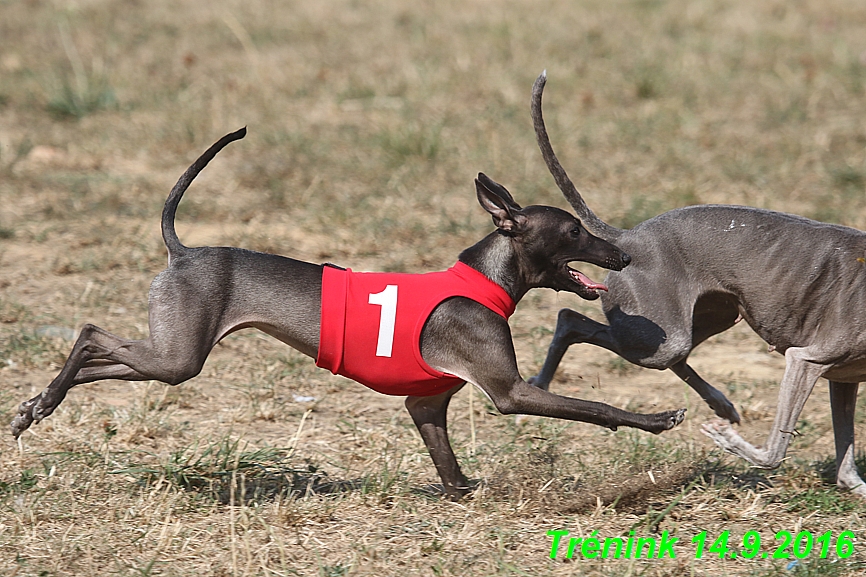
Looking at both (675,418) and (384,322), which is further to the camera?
(675,418)

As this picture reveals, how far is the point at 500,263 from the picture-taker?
4.37 m

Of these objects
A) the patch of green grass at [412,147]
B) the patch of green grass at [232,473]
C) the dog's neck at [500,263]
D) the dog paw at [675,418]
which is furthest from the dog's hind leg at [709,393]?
the patch of green grass at [412,147]

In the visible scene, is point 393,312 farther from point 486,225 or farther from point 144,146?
point 144,146

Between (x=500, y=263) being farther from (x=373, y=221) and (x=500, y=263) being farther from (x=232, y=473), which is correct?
(x=373, y=221)

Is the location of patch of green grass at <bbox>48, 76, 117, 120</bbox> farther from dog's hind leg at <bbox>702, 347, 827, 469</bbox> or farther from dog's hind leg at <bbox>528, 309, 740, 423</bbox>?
dog's hind leg at <bbox>702, 347, 827, 469</bbox>

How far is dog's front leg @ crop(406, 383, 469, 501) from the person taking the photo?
4.55 m

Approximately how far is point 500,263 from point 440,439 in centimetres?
80

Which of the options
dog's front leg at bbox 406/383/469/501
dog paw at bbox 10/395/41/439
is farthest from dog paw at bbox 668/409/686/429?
dog paw at bbox 10/395/41/439

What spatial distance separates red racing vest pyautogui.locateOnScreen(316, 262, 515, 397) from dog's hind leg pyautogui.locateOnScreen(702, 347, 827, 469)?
123 cm

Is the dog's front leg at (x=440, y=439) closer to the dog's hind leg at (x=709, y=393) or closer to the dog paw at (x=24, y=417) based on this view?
the dog's hind leg at (x=709, y=393)

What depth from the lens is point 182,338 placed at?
13.6 feet

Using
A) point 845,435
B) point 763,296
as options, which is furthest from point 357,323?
point 845,435

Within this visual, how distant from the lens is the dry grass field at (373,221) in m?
4.20

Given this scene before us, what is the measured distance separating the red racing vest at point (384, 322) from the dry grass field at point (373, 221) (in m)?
0.56
